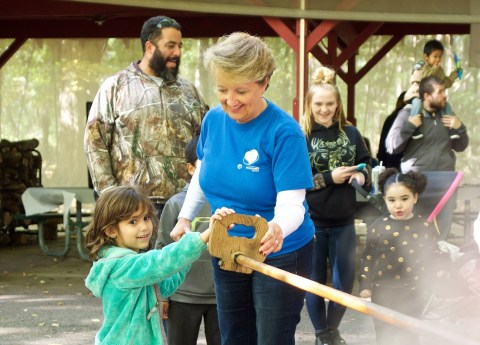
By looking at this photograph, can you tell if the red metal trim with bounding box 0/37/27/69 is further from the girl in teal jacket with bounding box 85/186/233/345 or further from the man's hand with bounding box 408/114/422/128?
the girl in teal jacket with bounding box 85/186/233/345

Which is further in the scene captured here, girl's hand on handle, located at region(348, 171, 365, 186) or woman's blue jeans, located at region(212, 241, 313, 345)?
girl's hand on handle, located at region(348, 171, 365, 186)

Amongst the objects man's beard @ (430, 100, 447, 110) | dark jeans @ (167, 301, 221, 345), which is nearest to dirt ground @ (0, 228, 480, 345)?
man's beard @ (430, 100, 447, 110)

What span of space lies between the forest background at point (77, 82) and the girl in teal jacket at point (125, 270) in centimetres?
1000

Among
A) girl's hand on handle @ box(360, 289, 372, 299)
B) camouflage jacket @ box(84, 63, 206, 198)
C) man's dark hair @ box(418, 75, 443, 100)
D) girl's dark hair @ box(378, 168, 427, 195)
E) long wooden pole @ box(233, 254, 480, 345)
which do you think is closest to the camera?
long wooden pole @ box(233, 254, 480, 345)

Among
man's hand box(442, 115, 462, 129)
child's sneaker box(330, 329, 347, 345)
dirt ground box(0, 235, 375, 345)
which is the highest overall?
man's hand box(442, 115, 462, 129)

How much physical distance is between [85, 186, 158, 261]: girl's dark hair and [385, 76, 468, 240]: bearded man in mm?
3861

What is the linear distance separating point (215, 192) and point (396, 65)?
35.6ft

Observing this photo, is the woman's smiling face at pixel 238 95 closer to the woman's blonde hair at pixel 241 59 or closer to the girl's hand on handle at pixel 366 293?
the woman's blonde hair at pixel 241 59

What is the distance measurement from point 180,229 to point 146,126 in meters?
1.52

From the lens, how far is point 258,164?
3.33 m

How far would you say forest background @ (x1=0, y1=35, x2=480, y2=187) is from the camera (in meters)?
13.4

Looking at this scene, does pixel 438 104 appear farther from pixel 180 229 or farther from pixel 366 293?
pixel 180 229

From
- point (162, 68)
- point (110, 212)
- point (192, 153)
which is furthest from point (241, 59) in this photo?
Answer: point (162, 68)

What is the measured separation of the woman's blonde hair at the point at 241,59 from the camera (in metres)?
3.20
